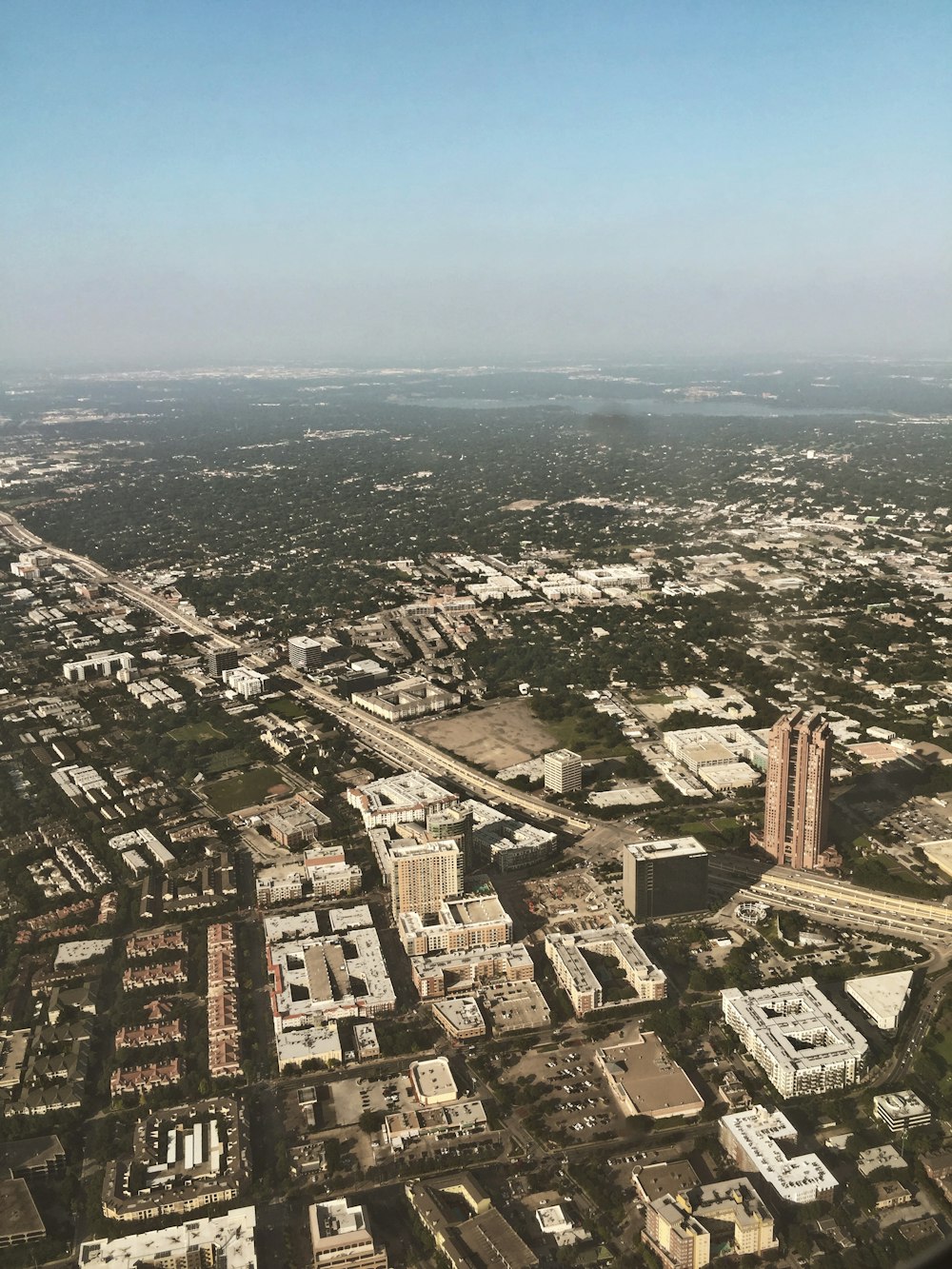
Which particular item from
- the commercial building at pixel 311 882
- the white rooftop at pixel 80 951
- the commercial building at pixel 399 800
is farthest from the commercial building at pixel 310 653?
the white rooftop at pixel 80 951

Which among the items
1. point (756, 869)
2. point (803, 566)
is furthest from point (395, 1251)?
point (803, 566)

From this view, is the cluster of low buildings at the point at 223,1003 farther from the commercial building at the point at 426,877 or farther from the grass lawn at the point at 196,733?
the grass lawn at the point at 196,733

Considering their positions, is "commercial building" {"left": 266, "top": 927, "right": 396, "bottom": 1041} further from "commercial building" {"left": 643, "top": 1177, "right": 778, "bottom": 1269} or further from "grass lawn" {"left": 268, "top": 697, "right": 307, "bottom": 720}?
"grass lawn" {"left": 268, "top": 697, "right": 307, "bottom": 720}

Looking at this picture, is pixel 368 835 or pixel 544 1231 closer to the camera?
pixel 544 1231

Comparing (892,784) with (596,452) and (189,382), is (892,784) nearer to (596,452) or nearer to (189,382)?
(596,452)

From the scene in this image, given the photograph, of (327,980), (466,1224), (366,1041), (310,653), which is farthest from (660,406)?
(466,1224)

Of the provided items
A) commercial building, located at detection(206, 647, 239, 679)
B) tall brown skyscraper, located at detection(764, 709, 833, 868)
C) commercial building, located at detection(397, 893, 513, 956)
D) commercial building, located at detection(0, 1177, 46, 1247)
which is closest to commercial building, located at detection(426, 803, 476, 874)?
commercial building, located at detection(397, 893, 513, 956)
